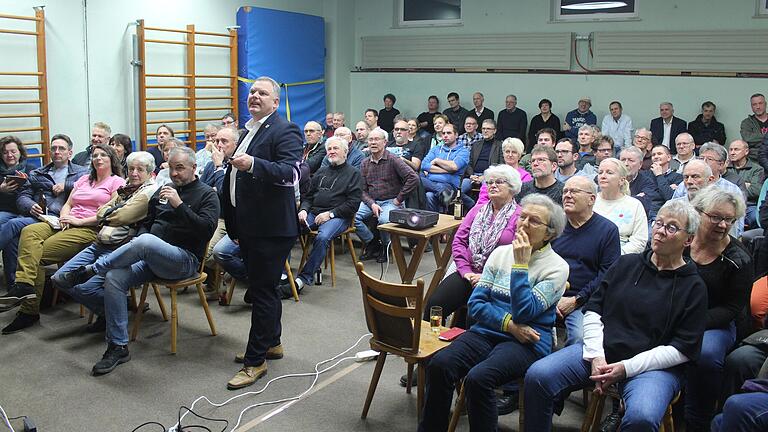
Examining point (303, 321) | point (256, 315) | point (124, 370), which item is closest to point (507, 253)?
point (256, 315)

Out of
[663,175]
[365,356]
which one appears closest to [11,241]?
[365,356]

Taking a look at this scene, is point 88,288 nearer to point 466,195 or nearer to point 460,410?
point 460,410

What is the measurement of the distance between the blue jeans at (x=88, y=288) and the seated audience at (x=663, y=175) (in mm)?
3886

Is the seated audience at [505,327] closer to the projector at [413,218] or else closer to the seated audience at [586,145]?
the projector at [413,218]

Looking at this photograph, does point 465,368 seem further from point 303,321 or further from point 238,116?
point 238,116

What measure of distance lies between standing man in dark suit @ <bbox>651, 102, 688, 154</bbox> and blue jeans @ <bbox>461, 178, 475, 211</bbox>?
247 centimetres

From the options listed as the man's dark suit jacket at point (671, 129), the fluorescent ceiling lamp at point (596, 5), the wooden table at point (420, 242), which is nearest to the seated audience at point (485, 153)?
the man's dark suit jacket at point (671, 129)

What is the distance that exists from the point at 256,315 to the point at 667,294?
6.31ft

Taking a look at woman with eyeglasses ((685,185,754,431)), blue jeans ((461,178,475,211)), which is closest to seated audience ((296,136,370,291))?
blue jeans ((461,178,475,211))

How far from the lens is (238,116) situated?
8.71 meters

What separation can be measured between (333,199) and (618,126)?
14.5 feet

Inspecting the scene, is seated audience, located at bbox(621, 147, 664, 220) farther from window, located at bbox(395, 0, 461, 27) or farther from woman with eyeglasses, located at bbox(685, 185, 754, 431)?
window, located at bbox(395, 0, 461, 27)

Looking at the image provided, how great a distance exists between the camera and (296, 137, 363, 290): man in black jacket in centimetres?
506

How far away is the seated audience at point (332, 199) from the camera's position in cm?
505
